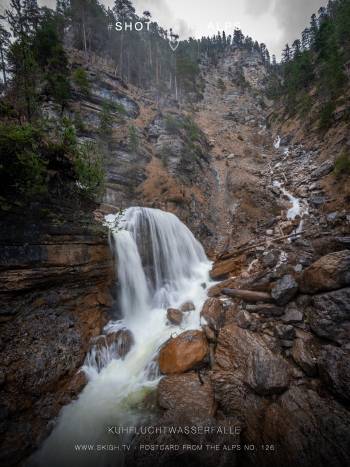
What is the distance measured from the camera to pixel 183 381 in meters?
5.32

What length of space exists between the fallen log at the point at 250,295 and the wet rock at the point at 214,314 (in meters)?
0.69

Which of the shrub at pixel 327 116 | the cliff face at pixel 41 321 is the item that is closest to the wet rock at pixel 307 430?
the cliff face at pixel 41 321

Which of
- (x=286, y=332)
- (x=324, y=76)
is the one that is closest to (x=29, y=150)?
(x=286, y=332)

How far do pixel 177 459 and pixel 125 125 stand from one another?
75.8 feet

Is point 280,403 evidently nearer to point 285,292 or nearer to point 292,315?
point 292,315

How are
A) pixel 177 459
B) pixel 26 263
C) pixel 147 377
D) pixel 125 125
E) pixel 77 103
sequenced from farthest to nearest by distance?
1. pixel 125 125
2. pixel 77 103
3. pixel 147 377
4. pixel 26 263
5. pixel 177 459

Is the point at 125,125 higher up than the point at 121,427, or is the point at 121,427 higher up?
the point at 125,125

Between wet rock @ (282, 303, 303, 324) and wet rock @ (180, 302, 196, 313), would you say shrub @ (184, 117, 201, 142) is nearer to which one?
wet rock @ (180, 302, 196, 313)

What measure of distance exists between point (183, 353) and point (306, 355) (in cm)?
330

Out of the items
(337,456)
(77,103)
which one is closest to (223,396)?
(337,456)

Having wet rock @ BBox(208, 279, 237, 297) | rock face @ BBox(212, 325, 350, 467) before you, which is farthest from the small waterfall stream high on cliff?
rock face @ BBox(212, 325, 350, 467)

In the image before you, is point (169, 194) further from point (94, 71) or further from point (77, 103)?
point (94, 71)

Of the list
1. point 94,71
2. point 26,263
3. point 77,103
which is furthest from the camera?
point 94,71

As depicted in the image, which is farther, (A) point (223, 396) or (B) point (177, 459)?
(A) point (223, 396)
